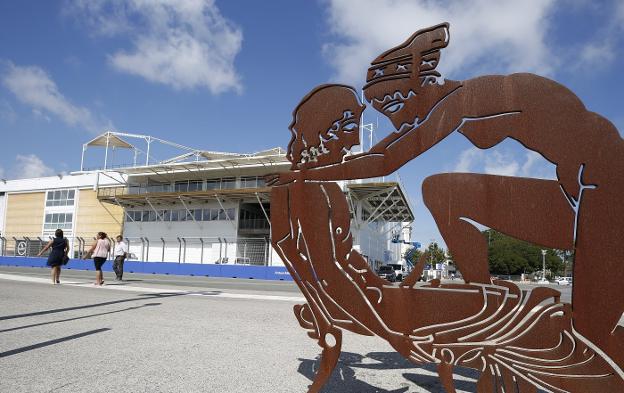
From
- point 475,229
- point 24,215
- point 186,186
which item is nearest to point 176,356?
point 475,229

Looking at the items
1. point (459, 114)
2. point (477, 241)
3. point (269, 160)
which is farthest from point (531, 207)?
point (269, 160)

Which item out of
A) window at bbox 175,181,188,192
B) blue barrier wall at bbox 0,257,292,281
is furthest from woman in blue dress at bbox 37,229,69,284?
window at bbox 175,181,188,192

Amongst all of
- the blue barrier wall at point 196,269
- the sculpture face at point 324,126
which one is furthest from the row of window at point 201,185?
the sculpture face at point 324,126

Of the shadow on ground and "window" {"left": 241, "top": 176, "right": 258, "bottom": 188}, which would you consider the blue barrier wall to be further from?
the shadow on ground

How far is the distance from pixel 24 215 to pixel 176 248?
24.8m

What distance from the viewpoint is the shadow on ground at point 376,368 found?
4469 millimetres

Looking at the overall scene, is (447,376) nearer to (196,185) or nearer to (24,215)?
(196,185)

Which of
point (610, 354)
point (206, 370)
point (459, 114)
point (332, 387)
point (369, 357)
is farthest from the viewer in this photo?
point (369, 357)

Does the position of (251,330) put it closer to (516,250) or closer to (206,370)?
(206,370)

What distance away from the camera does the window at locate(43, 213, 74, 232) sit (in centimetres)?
5111

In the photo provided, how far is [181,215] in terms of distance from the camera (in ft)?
148

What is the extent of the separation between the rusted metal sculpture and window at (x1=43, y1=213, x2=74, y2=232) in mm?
54554

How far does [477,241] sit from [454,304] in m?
0.53

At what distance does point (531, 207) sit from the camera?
334 cm
